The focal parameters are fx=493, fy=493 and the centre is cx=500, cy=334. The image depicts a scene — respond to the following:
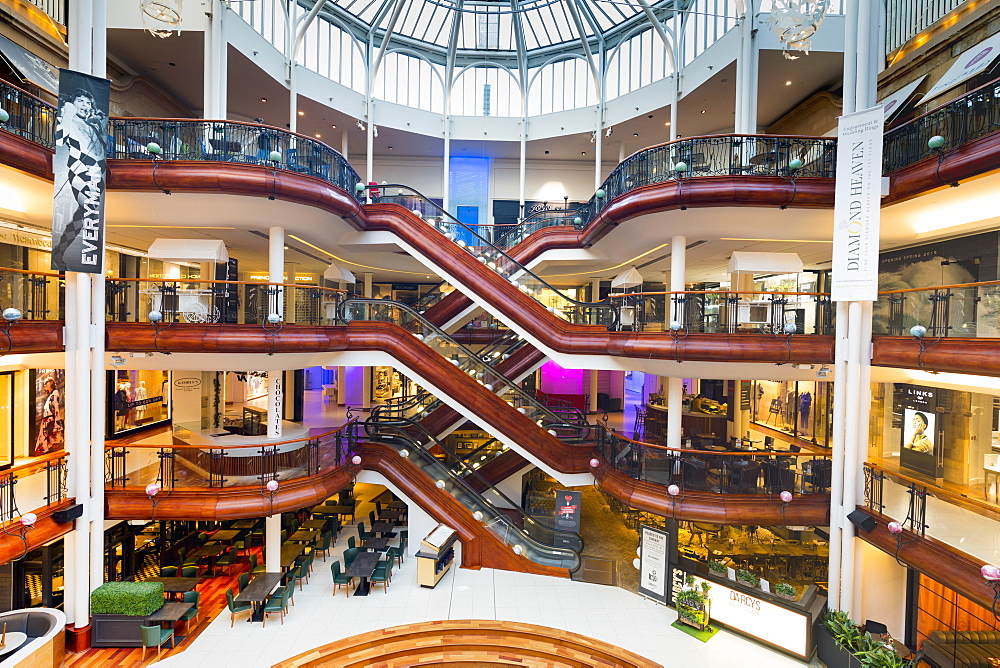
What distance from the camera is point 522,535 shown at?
47.4 feet

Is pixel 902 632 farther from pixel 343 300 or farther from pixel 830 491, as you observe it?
pixel 343 300

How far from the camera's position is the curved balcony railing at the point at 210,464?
11.5 m

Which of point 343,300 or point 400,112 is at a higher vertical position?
point 400,112

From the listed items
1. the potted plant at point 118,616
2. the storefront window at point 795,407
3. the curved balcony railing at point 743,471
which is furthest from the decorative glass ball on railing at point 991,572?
the potted plant at point 118,616

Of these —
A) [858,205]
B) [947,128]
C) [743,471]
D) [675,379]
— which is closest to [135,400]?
[675,379]

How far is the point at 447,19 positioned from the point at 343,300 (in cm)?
1769

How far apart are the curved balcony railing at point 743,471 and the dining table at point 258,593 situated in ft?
31.2

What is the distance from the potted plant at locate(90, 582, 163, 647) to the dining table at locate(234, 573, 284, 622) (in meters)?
1.78

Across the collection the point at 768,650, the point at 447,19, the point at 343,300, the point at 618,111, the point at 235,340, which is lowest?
the point at 768,650

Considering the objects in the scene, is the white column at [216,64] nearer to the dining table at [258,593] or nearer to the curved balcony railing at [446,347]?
the curved balcony railing at [446,347]

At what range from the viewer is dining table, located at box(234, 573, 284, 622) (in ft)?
36.6

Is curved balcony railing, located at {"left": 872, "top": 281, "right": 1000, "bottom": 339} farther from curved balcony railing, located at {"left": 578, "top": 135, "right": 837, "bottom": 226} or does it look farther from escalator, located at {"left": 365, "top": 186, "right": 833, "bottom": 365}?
escalator, located at {"left": 365, "top": 186, "right": 833, "bottom": 365}

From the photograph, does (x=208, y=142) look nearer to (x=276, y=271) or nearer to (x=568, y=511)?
(x=276, y=271)

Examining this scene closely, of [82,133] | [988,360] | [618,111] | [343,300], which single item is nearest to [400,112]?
[618,111]
